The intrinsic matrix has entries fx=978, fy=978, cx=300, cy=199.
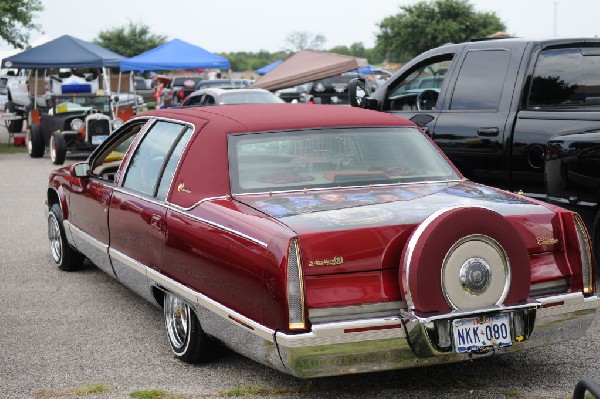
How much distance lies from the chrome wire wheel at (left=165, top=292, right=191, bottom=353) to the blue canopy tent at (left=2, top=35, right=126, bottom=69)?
680 inches

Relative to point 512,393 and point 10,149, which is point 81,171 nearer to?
point 512,393

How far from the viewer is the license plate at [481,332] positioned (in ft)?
14.3

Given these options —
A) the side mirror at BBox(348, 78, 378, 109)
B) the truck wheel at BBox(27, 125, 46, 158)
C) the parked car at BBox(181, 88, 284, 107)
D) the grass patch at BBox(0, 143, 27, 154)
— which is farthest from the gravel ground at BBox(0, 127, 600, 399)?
the grass patch at BBox(0, 143, 27, 154)

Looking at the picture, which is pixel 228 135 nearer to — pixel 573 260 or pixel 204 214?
pixel 204 214

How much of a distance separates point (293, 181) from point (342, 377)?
112cm

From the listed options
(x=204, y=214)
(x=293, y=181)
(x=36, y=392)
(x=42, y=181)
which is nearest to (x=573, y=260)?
(x=293, y=181)

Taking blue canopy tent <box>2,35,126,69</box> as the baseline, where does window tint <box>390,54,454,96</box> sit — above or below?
above

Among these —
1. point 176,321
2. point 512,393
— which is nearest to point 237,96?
point 176,321

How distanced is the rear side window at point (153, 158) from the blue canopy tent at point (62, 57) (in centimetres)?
1616

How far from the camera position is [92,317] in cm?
668

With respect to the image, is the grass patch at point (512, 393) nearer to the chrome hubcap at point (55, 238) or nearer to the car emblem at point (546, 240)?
the car emblem at point (546, 240)

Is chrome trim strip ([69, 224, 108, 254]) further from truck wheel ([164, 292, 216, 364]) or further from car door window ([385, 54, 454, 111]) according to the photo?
car door window ([385, 54, 454, 111])

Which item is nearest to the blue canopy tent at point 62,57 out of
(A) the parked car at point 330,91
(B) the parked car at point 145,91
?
(A) the parked car at point 330,91

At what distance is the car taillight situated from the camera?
169 inches
